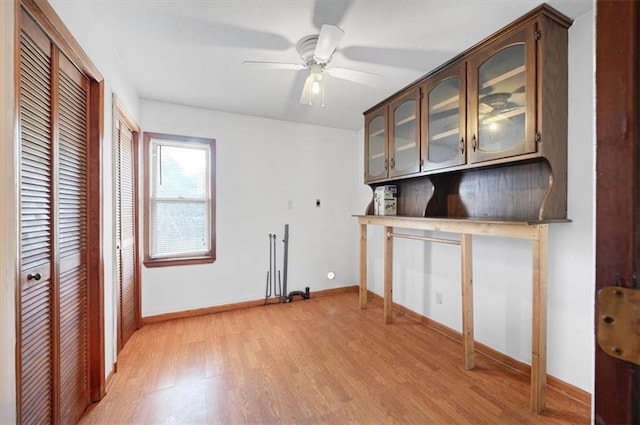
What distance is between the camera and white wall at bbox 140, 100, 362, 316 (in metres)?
3.07

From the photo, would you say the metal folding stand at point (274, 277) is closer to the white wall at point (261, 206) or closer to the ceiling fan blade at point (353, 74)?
the white wall at point (261, 206)

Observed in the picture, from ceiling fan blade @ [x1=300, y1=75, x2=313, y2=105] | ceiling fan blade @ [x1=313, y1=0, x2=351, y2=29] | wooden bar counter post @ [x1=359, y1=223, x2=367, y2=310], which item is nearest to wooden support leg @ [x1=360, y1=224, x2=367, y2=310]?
wooden bar counter post @ [x1=359, y1=223, x2=367, y2=310]

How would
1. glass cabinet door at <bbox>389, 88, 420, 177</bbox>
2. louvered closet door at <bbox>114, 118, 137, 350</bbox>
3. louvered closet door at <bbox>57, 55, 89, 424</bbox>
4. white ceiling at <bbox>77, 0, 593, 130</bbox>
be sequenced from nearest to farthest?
louvered closet door at <bbox>57, 55, 89, 424</bbox> < white ceiling at <bbox>77, 0, 593, 130</bbox> < louvered closet door at <bbox>114, 118, 137, 350</bbox> < glass cabinet door at <bbox>389, 88, 420, 177</bbox>

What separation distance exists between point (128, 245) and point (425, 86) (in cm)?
303

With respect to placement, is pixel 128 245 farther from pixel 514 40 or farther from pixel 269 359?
pixel 514 40

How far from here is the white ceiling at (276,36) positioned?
1579mm

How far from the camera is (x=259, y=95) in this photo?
2771 millimetres

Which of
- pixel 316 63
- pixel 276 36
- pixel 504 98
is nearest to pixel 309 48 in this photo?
pixel 316 63

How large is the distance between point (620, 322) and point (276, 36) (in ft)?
6.84

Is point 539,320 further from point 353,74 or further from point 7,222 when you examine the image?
point 7,222

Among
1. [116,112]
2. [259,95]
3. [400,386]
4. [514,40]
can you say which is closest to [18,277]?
[116,112]

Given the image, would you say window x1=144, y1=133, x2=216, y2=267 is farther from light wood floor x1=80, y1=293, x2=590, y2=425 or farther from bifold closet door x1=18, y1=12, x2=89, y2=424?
bifold closet door x1=18, y1=12, x2=89, y2=424

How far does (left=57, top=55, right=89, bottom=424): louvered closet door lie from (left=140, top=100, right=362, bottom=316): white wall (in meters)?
1.34

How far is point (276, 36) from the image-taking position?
1.85 meters
